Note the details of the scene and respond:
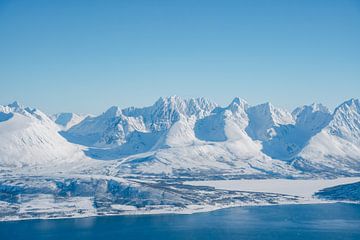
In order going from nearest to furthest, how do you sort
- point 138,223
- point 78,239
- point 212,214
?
point 78,239, point 138,223, point 212,214

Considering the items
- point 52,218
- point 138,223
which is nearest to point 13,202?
point 52,218

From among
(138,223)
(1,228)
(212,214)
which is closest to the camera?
(1,228)

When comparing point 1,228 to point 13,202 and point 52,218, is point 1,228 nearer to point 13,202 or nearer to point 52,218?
point 52,218

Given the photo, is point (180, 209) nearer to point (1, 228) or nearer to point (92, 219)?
point (92, 219)

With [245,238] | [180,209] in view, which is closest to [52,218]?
[180,209]

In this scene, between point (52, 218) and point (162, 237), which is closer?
point (162, 237)


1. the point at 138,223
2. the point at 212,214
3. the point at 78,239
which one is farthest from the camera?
the point at 212,214
